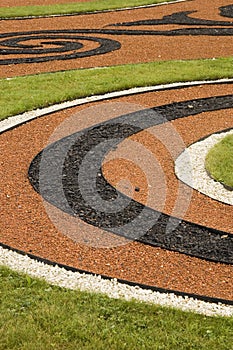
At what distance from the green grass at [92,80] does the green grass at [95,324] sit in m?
7.37

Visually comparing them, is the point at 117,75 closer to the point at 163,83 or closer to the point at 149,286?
the point at 163,83

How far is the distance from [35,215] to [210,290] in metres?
3.05

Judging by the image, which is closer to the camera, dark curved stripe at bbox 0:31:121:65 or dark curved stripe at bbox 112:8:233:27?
dark curved stripe at bbox 0:31:121:65

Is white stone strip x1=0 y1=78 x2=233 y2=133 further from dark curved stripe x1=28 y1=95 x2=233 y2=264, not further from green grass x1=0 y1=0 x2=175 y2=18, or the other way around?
green grass x1=0 y1=0 x2=175 y2=18

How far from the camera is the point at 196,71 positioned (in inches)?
699

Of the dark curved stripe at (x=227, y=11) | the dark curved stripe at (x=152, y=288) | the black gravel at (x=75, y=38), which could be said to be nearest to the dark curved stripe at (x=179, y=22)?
the black gravel at (x=75, y=38)

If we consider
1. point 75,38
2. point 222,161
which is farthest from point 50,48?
point 222,161

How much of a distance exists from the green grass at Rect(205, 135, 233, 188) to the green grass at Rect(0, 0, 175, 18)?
15.3 m

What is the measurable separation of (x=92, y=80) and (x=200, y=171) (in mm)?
5816

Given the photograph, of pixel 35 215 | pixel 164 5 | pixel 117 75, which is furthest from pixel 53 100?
pixel 164 5

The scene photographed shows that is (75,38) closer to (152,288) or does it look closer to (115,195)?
(115,195)

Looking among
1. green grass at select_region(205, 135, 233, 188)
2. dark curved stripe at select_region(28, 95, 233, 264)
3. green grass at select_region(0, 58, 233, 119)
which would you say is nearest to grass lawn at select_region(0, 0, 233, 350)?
dark curved stripe at select_region(28, 95, 233, 264)

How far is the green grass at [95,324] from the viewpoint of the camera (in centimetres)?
719

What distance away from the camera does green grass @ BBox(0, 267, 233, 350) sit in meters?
7.19
